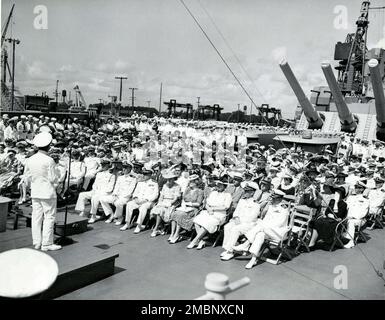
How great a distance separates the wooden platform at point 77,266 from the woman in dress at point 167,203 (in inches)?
69.7

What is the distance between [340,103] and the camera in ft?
44.0

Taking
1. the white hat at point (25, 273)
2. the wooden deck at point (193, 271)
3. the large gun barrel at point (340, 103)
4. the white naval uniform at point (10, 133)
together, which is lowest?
the wooden deck at point (193, 271)

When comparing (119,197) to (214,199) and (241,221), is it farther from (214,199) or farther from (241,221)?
(241,221)

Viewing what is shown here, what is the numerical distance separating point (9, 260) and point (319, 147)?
12386 millimetres

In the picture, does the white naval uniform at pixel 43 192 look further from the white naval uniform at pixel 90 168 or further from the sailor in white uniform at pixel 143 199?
the white naval uniform at pixel 90 168

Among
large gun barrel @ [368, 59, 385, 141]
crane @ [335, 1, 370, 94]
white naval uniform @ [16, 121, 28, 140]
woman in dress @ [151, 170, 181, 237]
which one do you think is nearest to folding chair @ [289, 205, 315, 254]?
woman in dress @ [151, 170, 181, 237]

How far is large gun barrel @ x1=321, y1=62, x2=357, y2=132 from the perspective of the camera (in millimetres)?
11573

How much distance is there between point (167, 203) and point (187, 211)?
0.47 meters

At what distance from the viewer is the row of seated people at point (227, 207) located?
5613 mm

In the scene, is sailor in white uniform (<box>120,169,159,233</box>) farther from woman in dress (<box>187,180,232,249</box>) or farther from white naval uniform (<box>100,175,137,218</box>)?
woman in dress (<box>187,180,232,249</box>)

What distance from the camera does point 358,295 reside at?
448 cm

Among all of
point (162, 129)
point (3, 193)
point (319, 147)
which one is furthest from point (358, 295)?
point (162, 129)

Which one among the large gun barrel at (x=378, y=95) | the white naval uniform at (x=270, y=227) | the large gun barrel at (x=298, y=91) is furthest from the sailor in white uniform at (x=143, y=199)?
the large gun barrel at (x=378, y=95)

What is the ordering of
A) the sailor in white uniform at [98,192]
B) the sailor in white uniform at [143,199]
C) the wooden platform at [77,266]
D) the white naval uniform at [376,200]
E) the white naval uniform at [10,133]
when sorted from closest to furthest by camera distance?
the wooden platform at [77,266] → the sailor in white uniform at [143,199] → the sailor in white uniform at [98,192] → the white naval uniform at [376,200] → the white naval uniform at [10,133]
